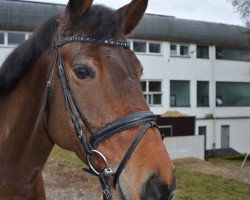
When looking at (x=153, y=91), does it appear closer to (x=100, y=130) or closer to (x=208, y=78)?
(x=208, y=78)

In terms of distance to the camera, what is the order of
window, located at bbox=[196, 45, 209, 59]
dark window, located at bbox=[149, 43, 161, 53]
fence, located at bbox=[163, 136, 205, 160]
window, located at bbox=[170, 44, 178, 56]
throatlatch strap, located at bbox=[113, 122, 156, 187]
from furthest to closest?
window, located at bbox=[196, 45, 209, 59]
window, located at bbox=[170, 44, 178, 56]
dark window, located at bbox=[149, 43, 161, 53]
fence, located at bbox=[163, 136, 205, 160]
throatlatch strap, located at bbox=[113, 122, 156, 187]

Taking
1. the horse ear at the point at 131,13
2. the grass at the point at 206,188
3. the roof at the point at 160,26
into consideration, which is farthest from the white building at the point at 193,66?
the horse ear at the point at 131,13

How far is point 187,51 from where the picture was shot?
30.2 m

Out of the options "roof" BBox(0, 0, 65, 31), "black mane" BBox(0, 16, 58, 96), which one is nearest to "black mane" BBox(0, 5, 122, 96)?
"black mane" BBox(0, 16, 58, 96)

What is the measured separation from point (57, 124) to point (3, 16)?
23394 mm

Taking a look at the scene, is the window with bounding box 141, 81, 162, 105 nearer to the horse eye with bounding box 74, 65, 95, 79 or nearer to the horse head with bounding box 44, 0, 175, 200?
the horse head with bounding box 44, 0, 175, 200

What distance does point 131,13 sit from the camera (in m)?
2.76

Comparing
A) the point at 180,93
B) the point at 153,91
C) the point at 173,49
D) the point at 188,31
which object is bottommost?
the point at 180,93

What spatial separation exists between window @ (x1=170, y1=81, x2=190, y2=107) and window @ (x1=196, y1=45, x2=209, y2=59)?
2.43 metres

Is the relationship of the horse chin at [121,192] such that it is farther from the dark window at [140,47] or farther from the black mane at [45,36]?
the dark window at [140,47]

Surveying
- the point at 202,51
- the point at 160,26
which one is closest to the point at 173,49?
the point at 160,26

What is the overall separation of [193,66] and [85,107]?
92.4 feet

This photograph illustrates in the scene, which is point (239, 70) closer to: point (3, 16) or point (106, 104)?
point (3, 16)

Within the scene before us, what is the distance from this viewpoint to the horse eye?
2355 millimetres
